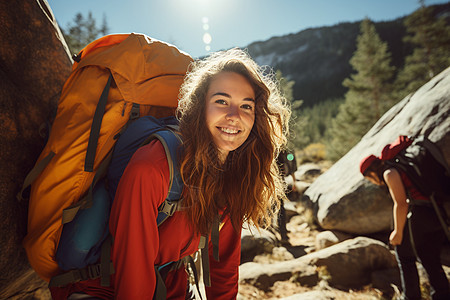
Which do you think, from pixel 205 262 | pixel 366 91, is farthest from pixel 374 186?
pixel 366 91

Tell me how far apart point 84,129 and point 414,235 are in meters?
3.60

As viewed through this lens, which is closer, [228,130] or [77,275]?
[77,275]

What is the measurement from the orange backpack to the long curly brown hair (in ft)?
1.08

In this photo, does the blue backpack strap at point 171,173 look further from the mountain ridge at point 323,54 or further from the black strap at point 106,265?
the mountain ridge at point 323,54

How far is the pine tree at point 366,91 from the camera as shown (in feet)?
54.1

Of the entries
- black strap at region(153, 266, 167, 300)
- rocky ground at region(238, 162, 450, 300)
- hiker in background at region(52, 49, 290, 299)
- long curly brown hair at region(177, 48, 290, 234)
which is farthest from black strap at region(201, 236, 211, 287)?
rocky ground at region(238, 162, 450, 300)

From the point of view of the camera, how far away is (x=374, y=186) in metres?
5.35

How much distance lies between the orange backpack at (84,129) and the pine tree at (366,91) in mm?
17449

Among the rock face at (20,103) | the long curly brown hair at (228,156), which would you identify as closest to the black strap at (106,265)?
the long curly brown hair at (228,156)

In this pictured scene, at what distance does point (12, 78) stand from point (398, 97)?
2007cm

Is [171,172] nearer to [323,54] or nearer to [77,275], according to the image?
[77,275]

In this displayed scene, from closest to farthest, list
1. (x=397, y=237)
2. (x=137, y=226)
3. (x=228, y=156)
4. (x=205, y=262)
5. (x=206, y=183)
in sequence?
(x=137, y=226), (x=206, y=183), (x=205, y=262), (x=228, y=156), (x=397, y=237)

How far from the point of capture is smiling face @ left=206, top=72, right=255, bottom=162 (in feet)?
5.35

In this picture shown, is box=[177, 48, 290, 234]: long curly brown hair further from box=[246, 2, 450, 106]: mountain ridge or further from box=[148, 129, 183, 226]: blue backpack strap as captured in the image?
box=[246, 2, 450, 106]: mountain ridge
